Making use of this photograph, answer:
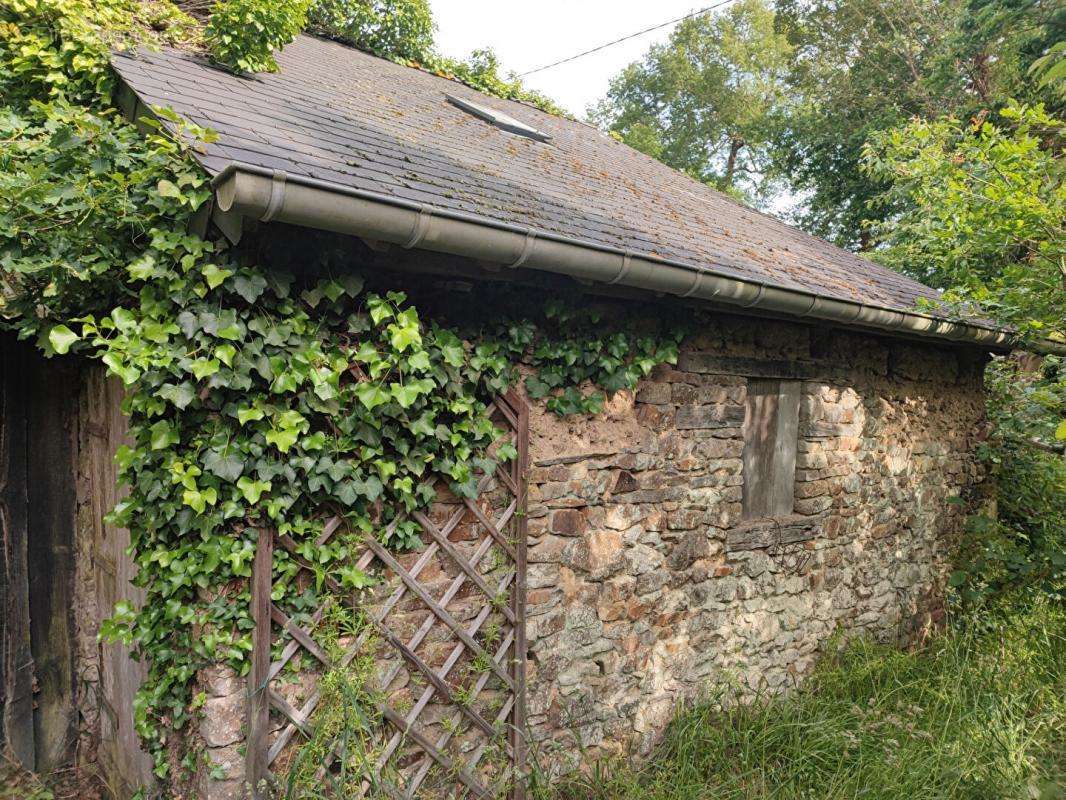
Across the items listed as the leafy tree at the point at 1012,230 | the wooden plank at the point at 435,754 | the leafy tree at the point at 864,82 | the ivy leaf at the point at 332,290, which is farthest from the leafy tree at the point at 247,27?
the leafy tree at the point at 864,82

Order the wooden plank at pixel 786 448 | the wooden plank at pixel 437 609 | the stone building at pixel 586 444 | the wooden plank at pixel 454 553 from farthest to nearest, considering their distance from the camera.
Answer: the wooden plank at pixel 786 448 < the wooden plank at pixel 454 553 < the wooden plank at pixel 437 609 < the stone building at pixel 586 444

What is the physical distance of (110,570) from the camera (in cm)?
329

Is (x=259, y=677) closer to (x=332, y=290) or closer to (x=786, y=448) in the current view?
(x=332, y=290)

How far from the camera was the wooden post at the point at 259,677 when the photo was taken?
2350 mm

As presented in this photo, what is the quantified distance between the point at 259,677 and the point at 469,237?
172 centimetres

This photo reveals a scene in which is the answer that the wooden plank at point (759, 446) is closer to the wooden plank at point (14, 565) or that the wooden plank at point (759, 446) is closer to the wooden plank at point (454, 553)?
the wooden plank at point (454, 553)

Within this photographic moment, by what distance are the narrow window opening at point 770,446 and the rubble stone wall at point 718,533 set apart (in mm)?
84

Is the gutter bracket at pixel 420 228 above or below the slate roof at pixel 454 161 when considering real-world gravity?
below

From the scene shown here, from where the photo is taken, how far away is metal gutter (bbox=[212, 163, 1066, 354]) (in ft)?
6.62

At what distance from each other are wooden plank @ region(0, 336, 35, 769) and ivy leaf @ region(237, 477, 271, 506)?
6.65ft

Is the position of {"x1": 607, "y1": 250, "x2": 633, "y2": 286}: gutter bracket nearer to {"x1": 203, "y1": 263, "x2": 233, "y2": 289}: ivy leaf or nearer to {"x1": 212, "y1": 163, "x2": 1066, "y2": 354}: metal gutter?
{"x1": 212, "y1": 163, "x2": 1066, "y2": 354}: metal gutter

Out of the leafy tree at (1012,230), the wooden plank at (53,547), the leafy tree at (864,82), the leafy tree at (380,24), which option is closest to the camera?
the wooden plank at (53,547)

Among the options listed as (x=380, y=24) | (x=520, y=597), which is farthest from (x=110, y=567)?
(x=380, y=24)

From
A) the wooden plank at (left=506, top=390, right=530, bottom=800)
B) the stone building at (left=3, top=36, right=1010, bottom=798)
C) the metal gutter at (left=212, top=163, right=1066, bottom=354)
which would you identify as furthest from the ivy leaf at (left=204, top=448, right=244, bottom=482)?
the wooden plank at (left=506, top=390, right=530, bottom=800)
